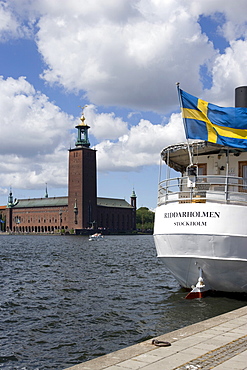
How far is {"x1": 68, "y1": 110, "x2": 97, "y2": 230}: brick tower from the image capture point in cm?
14423

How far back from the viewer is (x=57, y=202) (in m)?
165

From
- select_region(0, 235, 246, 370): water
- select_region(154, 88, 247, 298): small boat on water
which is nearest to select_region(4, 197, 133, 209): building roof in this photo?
select_region(0, 235, 246, 370): water

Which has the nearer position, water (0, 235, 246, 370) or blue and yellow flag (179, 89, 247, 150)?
water (0, 235, 246, 370)

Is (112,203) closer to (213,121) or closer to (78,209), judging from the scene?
(78,209)

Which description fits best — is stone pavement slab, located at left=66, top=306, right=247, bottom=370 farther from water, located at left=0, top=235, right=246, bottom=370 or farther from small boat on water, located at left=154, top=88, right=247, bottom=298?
small boat on water, located at left=154, top=88, right=247, bottom=298

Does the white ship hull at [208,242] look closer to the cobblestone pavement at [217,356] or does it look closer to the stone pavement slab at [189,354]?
the stone pavement slab at [189,354]

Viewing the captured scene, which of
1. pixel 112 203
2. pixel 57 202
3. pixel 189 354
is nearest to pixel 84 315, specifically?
pixel 189 354

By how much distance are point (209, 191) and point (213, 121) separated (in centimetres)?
220

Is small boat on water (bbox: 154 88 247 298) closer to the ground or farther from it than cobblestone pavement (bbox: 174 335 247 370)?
farther from it

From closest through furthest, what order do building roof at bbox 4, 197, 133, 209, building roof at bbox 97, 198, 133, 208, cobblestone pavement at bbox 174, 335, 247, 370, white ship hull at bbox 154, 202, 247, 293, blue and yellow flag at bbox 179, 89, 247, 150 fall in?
1. cobblestone pavement at bbox 174, 335, 247, 370
2. white ship hull at bbox 154, 202, 247, 293
3. blue and yellow flag at bbox 179, 89, 247, 150
4. building roof at bbox 4, 197, 133, 209
5. building roof at bbox 97, 198, 133, 208

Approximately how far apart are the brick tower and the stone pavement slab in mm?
136046

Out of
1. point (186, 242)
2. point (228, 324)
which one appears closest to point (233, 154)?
point (186, 242)

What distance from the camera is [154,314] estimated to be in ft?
42.4

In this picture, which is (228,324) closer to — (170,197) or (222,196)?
(222,196)
